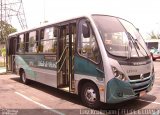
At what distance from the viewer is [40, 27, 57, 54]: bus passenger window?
952 centimetres

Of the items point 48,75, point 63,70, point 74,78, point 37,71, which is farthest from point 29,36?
point 74,78

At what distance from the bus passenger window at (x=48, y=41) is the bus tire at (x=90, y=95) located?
221 cm

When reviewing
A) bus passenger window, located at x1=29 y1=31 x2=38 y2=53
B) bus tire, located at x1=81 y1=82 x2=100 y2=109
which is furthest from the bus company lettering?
bus tire, located at x1=81 y1=82 x2=100 y2=109

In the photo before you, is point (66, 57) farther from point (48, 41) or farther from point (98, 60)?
point (98, 60)

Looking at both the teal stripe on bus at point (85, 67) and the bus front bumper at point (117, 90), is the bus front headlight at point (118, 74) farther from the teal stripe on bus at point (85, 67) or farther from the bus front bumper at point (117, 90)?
the teal stripe on bus at point (85, 67)

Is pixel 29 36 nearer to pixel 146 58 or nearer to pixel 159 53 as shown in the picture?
pixel 146 58

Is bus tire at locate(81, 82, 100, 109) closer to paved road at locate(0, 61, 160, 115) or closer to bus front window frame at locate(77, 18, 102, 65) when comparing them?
paved road at locate(0, 61, 160, 115)

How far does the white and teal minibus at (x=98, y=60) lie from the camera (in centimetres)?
695

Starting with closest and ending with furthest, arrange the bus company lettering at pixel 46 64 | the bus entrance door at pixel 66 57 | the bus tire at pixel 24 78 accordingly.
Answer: the bus entrance door at pixel 66 57
the bus company lettering at pixel 46 64
the bus tire at pixel 24 78

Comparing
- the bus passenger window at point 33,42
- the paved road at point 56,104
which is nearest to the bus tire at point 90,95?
the paved road at point 56,104

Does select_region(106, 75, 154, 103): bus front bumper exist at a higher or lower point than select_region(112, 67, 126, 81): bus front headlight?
lower

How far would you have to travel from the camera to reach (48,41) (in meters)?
9.99

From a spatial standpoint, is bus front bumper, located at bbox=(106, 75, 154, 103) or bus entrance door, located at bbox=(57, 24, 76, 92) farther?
bus entrance door, located at bbox=(57, 24, 76, 92)

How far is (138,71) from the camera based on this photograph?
7414 millimetres
